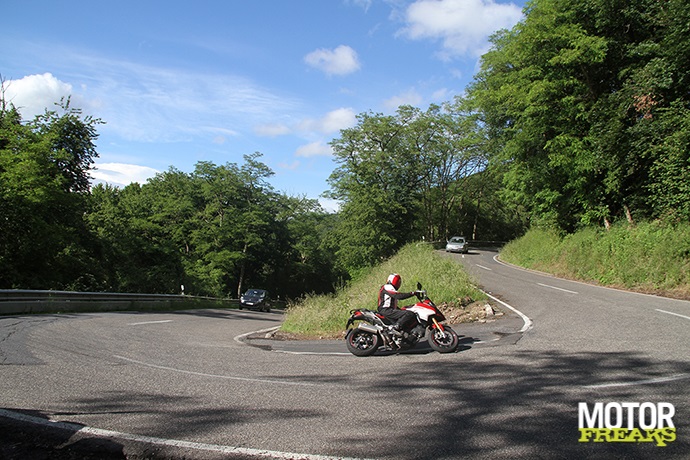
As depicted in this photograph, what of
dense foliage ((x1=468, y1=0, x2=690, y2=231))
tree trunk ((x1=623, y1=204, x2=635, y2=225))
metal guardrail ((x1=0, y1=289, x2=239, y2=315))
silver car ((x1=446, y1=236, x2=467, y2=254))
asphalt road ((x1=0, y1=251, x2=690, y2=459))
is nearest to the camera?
asphalt road ((x1=0, y1=251, x2=690, y2=459))

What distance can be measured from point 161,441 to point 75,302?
1588 centimetres

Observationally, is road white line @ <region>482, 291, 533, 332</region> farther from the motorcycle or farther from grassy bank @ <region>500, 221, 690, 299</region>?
grassy bank @ <region>500, 221, 690, 299</region>

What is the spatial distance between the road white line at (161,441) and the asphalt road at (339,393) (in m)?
0.02

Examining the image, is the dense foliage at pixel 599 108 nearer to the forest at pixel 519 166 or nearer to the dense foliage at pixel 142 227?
the forest at pixel 519 166

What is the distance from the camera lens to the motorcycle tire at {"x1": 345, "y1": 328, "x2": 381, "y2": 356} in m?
8.72

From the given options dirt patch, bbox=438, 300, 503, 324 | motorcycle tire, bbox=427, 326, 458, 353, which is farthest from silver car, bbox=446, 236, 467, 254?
motorcycle tire, bbox=427, 326, 458, 353

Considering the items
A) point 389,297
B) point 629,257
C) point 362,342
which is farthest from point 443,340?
point 629,257

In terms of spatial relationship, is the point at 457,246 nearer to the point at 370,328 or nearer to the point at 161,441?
the point at 370,328

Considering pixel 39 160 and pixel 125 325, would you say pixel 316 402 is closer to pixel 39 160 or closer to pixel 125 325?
pixel 125 325

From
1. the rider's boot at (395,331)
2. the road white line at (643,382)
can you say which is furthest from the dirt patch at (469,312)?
the road white line at (643,382)

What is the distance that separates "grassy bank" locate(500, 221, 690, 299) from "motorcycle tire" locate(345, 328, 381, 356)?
1149 centimetres

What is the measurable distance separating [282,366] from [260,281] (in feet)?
172

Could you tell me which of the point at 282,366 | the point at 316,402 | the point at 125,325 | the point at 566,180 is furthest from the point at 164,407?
the point at 566,180

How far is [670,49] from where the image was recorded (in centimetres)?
1909
